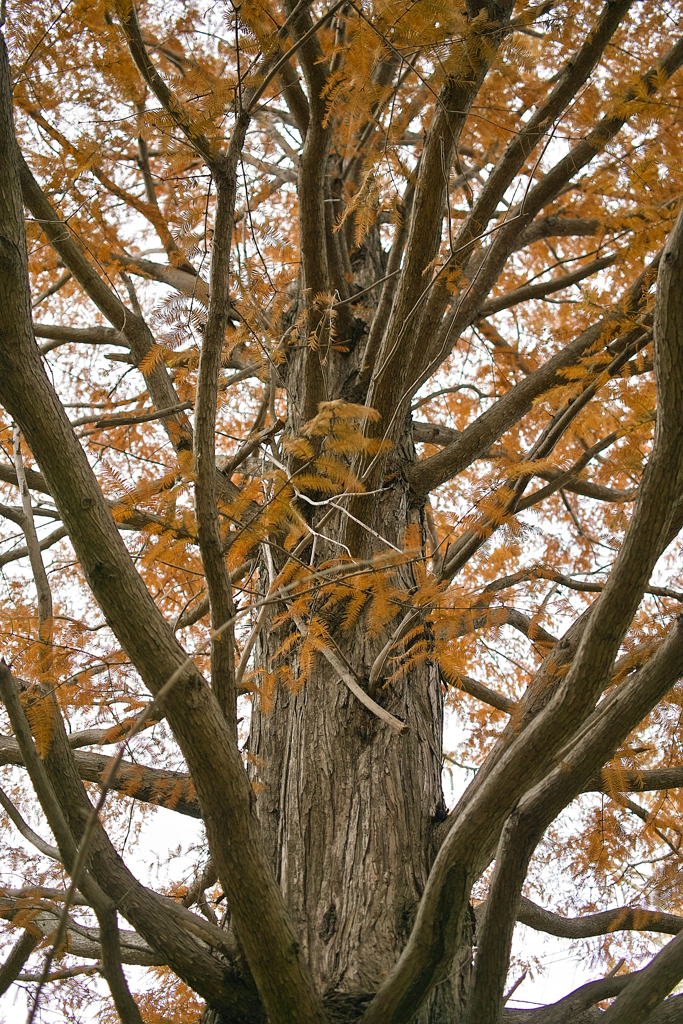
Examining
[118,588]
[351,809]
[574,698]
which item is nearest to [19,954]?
[351,809]

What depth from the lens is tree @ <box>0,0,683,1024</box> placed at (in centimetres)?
165

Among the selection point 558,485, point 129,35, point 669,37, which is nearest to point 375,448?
point 558,485

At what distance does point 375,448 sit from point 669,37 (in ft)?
10.7

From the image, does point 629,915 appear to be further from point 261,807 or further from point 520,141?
point 520,141

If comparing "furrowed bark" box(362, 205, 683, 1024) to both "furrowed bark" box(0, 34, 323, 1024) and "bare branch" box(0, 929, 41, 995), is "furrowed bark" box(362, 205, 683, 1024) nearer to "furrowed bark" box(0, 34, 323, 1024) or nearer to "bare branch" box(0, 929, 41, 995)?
"furrowed bark" box(0, 34, 323, 1024)

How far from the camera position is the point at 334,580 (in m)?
1.68

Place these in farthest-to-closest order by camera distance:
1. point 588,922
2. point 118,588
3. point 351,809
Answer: point 588,922 < point 351,809 < point 118,588

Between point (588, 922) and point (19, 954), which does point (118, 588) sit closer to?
point (19, 954)

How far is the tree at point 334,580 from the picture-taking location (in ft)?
5.42

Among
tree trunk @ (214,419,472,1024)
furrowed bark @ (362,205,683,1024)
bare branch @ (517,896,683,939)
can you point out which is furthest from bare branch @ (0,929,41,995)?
bare branch @ (517,896,683,939)

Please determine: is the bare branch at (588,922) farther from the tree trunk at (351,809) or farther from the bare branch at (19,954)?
the bare branch at (19,954)

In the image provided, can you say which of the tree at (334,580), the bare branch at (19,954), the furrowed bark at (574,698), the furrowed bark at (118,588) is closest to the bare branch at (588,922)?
the tree at (334,580)

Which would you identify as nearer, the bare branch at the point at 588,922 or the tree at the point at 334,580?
the tree at the point at 334,580

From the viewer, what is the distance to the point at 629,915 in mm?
2562
